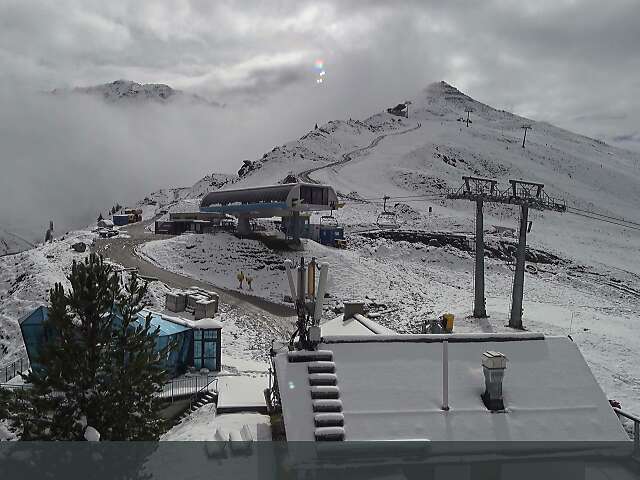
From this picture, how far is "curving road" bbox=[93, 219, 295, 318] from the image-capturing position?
1286 inches

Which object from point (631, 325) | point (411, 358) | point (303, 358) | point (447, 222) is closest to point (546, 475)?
point (411, 358)

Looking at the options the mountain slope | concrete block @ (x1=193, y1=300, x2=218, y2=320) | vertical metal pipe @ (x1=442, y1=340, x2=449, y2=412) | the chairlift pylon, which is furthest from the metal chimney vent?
the mountain slope

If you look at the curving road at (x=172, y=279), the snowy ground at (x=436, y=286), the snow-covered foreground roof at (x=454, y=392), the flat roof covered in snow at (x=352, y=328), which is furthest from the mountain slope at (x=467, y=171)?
the snow-covered foreground roof at (x=454, y=392)

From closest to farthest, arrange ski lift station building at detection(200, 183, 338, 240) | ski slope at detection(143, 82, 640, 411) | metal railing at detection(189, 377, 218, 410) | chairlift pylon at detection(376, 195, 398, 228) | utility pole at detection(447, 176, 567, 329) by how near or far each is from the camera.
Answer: metal railing at detection(189, 377, 218, 410)
utility pole at detection(447, 176, 567, 329)
ski slope at detection(143, 82, 640, 411)
ski lift station building at detection(200, 183, 338, 240)
chairlift pylon at detection(376, 195, 398, 228)

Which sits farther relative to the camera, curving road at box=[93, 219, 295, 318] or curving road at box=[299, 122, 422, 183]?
curving road at box=[299, 122, 422, 183]

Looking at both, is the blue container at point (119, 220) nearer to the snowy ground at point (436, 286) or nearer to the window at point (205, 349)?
the snowy ground at point (436, 286)

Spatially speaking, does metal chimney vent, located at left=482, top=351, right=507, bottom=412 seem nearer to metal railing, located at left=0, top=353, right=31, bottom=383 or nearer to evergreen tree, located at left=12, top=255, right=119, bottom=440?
evergreen tree, located at left=12, top=255, right=119, bottom=440

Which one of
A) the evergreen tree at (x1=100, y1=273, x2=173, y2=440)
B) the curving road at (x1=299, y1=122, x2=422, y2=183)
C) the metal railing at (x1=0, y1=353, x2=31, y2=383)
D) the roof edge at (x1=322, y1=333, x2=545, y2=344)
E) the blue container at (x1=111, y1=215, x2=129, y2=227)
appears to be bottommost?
the metal railing at (x1=0, y1=353, x2=31, y2=383)

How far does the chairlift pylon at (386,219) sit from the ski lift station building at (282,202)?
16.4m

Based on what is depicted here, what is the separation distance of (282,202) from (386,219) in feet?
87.2

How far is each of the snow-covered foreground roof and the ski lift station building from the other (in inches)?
1301

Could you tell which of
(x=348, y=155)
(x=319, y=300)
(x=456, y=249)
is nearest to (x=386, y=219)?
(x=456, y=249)

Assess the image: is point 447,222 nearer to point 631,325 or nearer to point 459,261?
point 459,261

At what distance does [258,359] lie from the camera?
22906 millimetres
